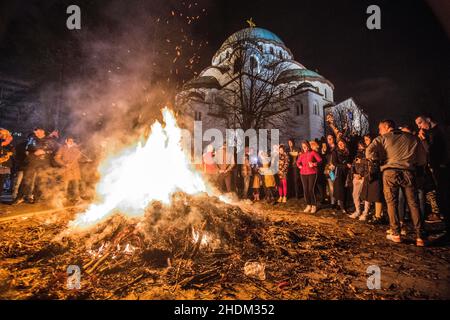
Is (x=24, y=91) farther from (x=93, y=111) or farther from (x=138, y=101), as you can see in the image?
(x=138, y=101)

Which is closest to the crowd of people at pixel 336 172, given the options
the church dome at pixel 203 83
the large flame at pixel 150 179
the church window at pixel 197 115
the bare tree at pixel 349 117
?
the large flame at pixel 150 179

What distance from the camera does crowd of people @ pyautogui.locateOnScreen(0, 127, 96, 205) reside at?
29.7 ft

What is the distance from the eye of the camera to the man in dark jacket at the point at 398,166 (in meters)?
4.84

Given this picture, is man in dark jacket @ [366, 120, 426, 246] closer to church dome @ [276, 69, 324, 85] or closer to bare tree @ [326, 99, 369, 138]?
church dome @ [276, 69, 324, 85]

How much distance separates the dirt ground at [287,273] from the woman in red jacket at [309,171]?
8.41 feet

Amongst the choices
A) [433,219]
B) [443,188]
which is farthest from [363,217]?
[443,188]

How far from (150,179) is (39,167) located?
18.2ft

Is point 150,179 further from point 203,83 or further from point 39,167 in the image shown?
point 203,83

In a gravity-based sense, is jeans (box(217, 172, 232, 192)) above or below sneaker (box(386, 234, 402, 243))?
above

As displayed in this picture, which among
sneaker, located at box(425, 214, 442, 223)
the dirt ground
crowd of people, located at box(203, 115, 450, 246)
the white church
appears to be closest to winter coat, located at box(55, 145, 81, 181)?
the dirt ground

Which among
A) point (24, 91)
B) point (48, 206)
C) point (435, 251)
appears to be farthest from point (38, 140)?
point (24, 91)

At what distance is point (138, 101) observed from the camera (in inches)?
530

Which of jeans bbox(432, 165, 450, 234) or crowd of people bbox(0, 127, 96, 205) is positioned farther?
crowd of people bbox(0, 127, 96, 205)
